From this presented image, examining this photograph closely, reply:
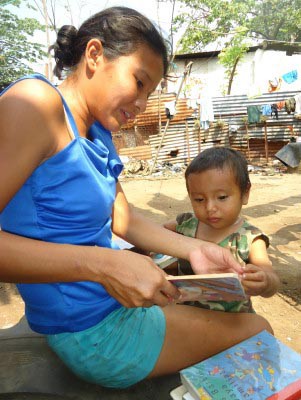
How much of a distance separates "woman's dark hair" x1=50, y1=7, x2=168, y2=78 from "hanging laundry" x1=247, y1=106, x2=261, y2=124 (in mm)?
11727

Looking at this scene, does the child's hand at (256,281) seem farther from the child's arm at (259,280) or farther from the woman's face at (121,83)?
the woman's face at (121,83)

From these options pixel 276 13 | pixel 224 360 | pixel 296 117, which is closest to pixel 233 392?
pixel 224 360

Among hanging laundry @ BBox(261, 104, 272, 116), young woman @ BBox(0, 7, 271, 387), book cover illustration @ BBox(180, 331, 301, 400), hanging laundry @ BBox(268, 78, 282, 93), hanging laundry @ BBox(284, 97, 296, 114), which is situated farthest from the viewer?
hanging laundry @ BBox(268, 78, 282, 93)

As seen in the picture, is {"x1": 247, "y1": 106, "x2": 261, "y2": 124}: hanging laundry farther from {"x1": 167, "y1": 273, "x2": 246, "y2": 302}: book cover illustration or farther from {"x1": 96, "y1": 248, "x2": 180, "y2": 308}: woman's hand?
{"x1": 96, "y1": 248, "x2": 180, "y2": 308}: woman's hand

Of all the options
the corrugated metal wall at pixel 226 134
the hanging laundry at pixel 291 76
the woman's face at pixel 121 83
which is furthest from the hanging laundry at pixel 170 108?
the woman's face at pixel 121 83

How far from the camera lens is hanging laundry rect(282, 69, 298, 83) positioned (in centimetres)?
1309

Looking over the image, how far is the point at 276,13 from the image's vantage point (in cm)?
2041

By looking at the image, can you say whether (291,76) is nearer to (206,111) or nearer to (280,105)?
(280,105)

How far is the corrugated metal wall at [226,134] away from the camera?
1240cm

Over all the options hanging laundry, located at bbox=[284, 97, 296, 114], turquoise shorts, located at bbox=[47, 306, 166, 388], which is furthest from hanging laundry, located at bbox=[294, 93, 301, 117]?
turquoise shorts, located at bbox=[47, 306, 166, 388]

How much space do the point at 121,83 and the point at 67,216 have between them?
50 centimetres

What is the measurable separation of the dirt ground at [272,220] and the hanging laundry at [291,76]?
16.0 ft

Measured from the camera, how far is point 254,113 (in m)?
12.3

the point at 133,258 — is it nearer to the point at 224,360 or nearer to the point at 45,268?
the point at 45,268
